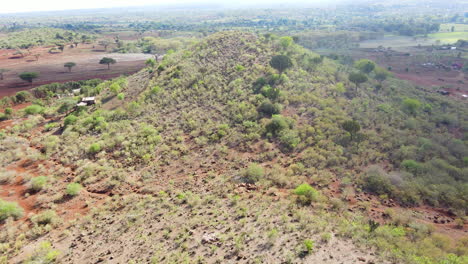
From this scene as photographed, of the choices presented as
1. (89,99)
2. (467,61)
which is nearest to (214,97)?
(89,99)

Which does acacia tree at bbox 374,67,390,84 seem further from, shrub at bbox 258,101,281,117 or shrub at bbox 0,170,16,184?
shrub at bbox 0,170,16,184

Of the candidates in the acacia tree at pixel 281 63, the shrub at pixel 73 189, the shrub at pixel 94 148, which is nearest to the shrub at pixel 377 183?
the shrub at pixel 73 189

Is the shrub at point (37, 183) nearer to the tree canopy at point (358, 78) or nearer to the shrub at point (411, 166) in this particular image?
the shrub at point (411, 166)

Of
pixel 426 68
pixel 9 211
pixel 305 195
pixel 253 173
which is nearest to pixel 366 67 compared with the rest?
pixel 426 68

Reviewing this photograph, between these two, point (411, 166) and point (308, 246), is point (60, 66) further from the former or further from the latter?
point (411, 166)

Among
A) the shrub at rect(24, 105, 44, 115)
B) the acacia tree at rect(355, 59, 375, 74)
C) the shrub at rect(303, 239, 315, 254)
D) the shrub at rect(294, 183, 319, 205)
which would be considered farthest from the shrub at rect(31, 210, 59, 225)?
the acacia tree at rect(355, 59, 375, 74)

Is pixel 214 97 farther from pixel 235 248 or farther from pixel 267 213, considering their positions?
pixel 235 248
